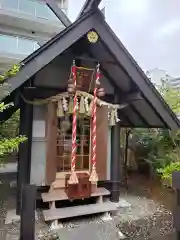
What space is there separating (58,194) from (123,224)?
1.52 metres

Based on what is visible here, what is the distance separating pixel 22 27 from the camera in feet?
49.6

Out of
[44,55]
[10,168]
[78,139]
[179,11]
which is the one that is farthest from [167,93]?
[10,168]

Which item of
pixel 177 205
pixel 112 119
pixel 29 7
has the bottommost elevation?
pixel 177 205

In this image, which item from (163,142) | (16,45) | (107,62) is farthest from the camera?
(16,45)

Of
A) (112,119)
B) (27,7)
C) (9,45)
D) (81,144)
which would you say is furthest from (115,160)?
(27,7)

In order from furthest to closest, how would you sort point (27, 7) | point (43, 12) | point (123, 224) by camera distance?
point (43, 12)
point (27, 7)
point (123, 224)

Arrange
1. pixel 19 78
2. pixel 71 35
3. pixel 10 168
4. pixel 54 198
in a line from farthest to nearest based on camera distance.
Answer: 1. pixel 10 168
2. pixel 54 198
3. pixel 71 35
4. pixel 19 78

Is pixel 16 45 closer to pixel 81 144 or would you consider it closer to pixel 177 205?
pixel 81 144

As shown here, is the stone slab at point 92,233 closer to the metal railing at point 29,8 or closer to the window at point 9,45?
the window at point 9,45

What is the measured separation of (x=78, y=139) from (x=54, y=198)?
60.7 inches

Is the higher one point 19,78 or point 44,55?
point 44,55

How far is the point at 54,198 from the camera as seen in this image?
4.61m

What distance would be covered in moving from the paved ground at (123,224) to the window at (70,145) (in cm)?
123

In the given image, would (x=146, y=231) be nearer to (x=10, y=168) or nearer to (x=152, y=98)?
(x=152, y=98)
